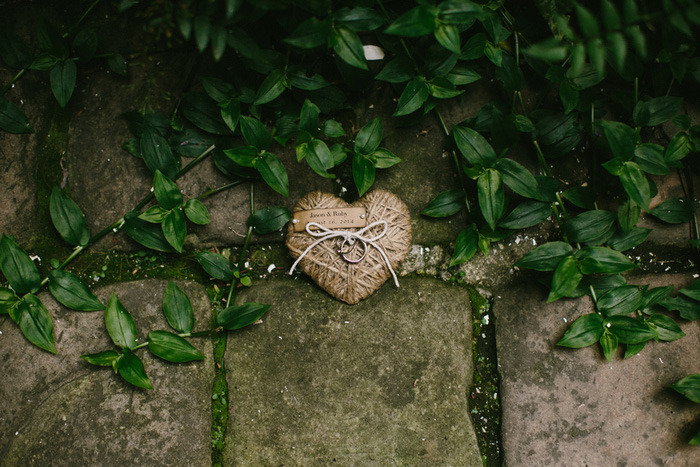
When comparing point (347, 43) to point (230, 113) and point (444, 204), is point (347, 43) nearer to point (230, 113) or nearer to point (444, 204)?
point (230, 113)

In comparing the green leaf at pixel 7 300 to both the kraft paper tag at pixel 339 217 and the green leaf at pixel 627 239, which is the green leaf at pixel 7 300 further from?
the green leaf at pixel 627 239

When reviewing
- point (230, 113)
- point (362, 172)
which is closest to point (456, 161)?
point (362, 172)

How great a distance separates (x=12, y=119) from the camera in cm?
147

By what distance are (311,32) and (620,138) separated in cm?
95

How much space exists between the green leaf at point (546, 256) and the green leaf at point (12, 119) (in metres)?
1.66

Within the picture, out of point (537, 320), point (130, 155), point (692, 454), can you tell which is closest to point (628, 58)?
point (537, 320)

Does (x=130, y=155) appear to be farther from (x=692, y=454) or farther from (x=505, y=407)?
(x=692, y=454)

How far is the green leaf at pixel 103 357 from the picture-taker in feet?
4.53

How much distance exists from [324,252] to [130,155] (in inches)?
29.4

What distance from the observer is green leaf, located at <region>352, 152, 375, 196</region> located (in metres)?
1.37

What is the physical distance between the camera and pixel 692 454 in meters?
1.42

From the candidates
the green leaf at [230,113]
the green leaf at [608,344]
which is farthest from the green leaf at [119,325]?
the green leaf at [608,344]

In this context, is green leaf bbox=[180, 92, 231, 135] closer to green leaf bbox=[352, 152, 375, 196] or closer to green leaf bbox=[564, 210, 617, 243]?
green leaf bbox=[352, 152, 375, 196]

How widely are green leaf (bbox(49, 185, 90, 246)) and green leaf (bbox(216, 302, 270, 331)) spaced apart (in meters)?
0.55
